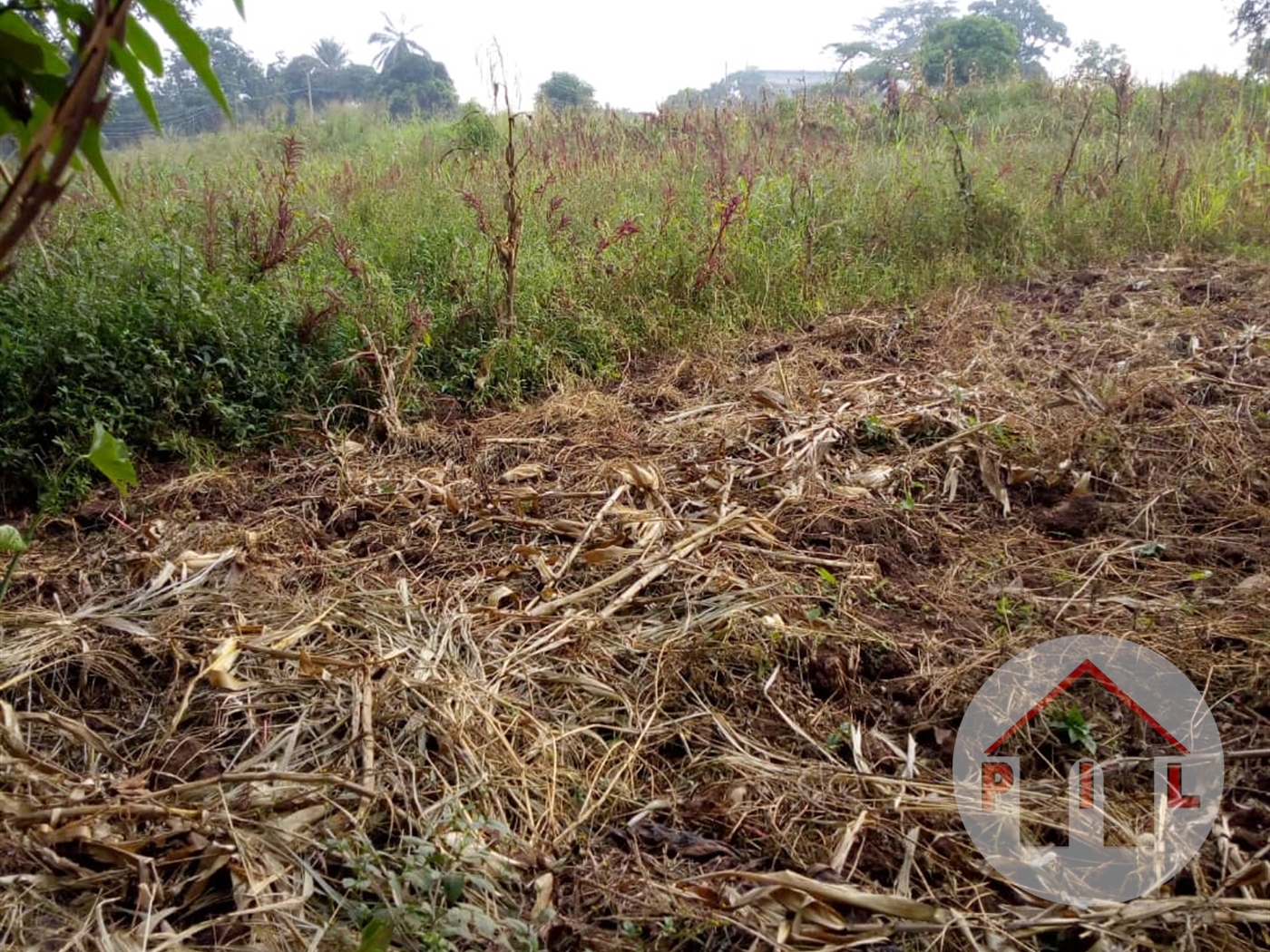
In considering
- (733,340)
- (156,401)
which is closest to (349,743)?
(156,401)

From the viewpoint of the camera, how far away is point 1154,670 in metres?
1.67

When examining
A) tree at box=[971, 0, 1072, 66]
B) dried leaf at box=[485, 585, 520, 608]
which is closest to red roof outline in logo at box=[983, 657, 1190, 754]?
dried leaf at box=[485, 585, 520, 608]

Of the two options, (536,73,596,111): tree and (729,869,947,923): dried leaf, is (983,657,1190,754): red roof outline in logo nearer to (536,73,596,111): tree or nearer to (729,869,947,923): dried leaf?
(729,869,947,923): dried leaf

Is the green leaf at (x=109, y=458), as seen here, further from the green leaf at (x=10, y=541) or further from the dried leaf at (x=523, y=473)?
the dried leaf at (x=523, y=473)

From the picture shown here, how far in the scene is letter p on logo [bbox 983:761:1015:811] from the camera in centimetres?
144

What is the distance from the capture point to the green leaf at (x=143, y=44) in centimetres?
62

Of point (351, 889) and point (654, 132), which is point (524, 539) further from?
point (654, 132)

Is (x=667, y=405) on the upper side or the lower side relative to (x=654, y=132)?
lower

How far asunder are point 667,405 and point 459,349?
0.98 metres

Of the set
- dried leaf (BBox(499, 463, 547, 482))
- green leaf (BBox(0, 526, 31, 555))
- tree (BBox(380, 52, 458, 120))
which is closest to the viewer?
green leaf (BBox(0, 526, 31, 555))

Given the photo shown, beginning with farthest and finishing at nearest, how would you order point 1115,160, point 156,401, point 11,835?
1. point 1115,160
2. point 156,401
3. point 11,835

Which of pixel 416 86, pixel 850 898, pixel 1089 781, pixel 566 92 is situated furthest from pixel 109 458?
pixel 416 86

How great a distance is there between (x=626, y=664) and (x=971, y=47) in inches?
483

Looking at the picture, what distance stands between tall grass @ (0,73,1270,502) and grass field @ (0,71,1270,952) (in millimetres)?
30
